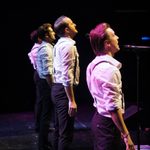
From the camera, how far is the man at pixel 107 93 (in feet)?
10.3

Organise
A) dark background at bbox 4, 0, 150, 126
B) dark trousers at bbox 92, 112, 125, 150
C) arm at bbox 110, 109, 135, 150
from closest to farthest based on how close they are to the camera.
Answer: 1. arm at bbox 110, 109, 135, 150
2. dark trousers at bbox 92, 112, 125, 150
3. dark background at bbox 4, 0, 150, 126

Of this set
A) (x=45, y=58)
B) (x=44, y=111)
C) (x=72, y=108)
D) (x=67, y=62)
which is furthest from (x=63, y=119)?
(x=45, y=58)

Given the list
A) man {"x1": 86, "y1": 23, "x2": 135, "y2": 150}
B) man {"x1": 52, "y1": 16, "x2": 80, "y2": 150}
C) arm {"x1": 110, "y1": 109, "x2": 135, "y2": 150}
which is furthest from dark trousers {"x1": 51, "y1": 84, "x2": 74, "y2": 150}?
arm {"x1": 110, "y1": 109, "x2": 135, "y2": 150}

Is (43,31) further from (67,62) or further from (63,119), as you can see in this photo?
(63,119)

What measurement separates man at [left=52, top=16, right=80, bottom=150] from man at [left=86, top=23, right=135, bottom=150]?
83 cm

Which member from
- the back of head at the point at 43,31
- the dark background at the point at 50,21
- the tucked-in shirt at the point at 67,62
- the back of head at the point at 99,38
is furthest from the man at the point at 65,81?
the dark background at the point at 50,21

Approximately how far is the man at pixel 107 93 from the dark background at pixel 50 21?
15.4 feet

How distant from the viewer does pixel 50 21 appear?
8.04 metres

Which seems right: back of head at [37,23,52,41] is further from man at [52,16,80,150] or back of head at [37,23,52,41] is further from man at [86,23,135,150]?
man at [86,23,135,150]

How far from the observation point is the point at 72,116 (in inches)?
166

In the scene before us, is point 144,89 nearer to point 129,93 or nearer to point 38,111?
point 129,93

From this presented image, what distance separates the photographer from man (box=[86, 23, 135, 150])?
10.3ft

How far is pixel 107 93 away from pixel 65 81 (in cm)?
107

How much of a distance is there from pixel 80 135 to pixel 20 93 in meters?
2.25
